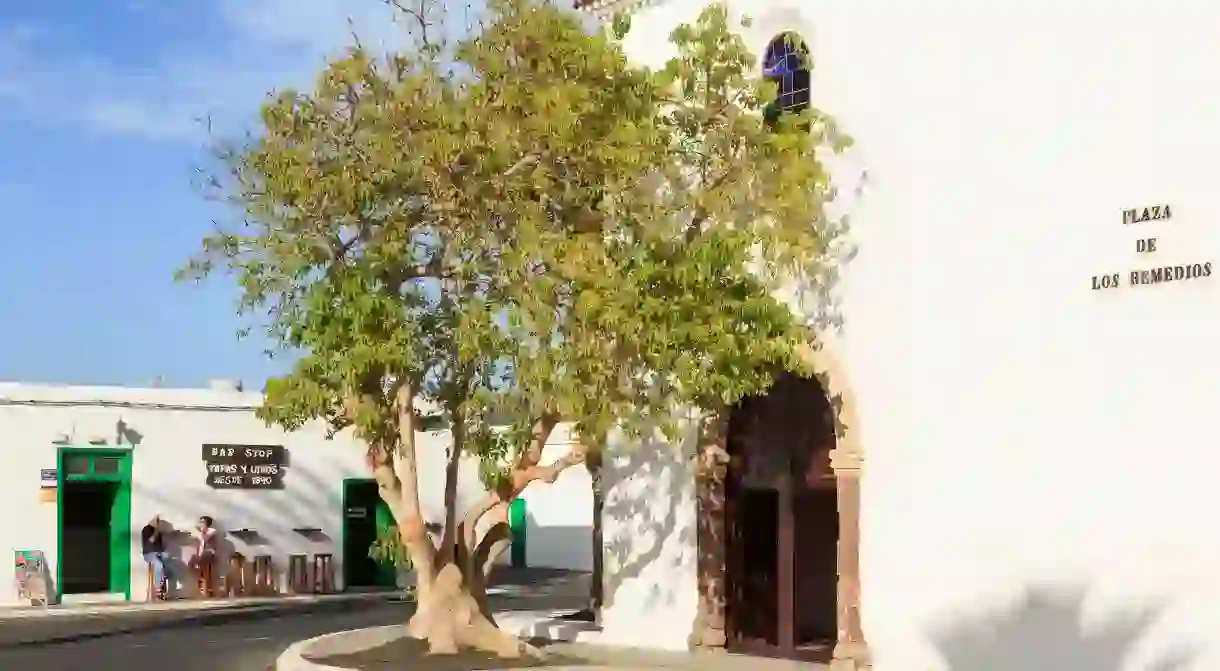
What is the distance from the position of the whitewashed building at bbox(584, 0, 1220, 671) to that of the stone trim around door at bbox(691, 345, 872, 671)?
0.09 feet

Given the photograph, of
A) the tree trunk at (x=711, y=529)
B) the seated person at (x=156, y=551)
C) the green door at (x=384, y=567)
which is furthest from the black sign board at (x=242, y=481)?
the tree trunk at (x=711, y=529)

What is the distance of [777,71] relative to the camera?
15836 mm

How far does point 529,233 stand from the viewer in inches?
525

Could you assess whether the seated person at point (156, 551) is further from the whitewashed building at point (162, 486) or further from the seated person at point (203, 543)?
the seated person at point (203, 543)

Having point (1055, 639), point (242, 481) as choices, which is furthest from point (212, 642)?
point (1055, 639)

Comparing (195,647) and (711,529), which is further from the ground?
(711,529)

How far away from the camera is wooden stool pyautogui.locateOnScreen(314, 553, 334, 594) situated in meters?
28.1

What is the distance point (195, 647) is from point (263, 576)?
9.00 meters

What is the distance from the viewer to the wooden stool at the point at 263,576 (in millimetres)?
27266

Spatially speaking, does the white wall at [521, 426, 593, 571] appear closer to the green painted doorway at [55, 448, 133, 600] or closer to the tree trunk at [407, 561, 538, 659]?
the green painted doorway at [55, 448, 133, 600]

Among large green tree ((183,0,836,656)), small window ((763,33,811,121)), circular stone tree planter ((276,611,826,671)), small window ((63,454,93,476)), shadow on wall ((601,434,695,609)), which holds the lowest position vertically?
circular stone tree planter ((276,611,826,671))

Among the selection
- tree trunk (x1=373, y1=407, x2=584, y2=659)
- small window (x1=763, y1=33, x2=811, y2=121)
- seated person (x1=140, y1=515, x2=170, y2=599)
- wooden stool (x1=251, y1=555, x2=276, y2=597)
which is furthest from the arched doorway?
wooden stool (x1=251, y1=555, x2=276, y2=597)

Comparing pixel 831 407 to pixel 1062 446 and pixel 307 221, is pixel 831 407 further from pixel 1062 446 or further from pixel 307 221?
pixel 307 221

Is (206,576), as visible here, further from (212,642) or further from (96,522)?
(212,642)
